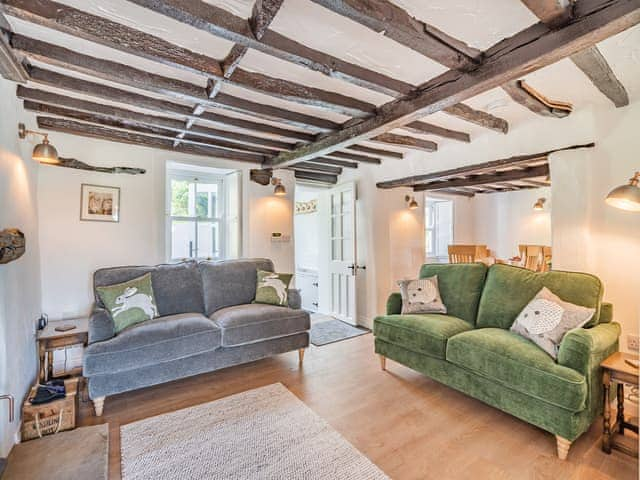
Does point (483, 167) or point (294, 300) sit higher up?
point (483, 167)

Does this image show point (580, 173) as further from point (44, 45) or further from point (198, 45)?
point (44, 45)

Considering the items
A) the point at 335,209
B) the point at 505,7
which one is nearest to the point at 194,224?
the point at 335,209

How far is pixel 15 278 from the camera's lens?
2129 mm

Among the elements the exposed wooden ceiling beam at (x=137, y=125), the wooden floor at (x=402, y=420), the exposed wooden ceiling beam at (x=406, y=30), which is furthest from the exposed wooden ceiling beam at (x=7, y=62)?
the wooden floor at (x=402, y=420)

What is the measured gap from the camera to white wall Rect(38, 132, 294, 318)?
123 inches

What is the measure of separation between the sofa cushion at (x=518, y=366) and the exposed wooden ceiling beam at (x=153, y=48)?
2.06 metres

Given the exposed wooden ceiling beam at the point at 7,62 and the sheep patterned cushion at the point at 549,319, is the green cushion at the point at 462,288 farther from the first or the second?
the exposed wooden ceiling beam at the point at 7,62

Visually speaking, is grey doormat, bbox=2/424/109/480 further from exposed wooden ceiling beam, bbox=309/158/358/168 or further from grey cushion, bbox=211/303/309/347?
exposed wooden ceiling beam, bbox=309/158/358/168

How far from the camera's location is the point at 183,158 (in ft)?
12.8

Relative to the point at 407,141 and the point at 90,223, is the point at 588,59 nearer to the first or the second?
the point at 407,141

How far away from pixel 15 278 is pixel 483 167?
13.9 feet

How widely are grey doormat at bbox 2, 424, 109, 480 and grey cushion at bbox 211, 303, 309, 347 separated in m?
1.10

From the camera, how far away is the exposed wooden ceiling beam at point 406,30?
54.5 inches

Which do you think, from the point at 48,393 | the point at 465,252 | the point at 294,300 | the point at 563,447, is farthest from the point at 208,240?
the point at 563,447
